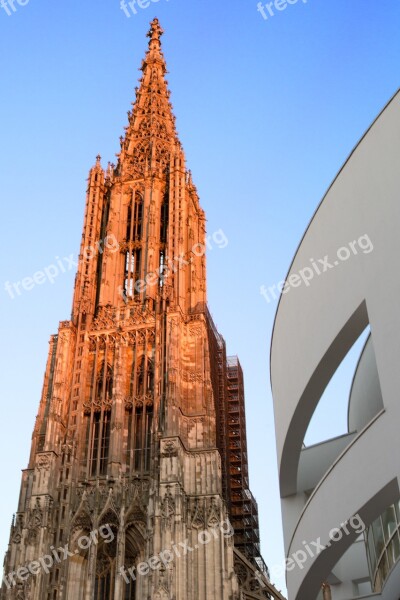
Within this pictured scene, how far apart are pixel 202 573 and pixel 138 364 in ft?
40.1

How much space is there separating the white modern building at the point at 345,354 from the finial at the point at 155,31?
54.8 metres

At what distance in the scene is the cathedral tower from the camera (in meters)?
34.0

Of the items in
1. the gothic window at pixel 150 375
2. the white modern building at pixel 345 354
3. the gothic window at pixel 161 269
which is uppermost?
the gothic window at pixel 161 269

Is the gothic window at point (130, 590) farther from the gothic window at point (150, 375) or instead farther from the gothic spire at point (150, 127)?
the gothic spire at point (150, 127)

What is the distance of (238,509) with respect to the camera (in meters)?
46.9

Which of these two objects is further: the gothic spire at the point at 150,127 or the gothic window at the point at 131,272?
the gothic spire at the point at 150,127

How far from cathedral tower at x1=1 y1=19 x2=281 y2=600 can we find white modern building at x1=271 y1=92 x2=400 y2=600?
15.8 metres

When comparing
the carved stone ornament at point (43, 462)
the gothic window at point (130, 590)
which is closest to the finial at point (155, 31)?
the carved stone ornament at point (43, 462)

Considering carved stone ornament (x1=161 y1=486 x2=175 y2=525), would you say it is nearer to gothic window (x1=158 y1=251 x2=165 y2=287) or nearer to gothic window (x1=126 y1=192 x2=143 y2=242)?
gothic window (x1=158 y1=251 x2=165 y2=287)

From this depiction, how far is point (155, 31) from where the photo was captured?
68250 mm

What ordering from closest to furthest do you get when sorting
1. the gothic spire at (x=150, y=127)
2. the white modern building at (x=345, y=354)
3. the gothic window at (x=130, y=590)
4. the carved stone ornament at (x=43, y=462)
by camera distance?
the white modern building at (x=345, y=354) < the gothic window at (x=130, y=590) < the carved stone ornament at (x=43, y=462) < the gothic spire at (x=150, y=127)

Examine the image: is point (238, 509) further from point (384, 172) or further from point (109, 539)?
point (384, 172)

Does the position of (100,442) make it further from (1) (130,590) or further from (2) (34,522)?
(1) (130,590)

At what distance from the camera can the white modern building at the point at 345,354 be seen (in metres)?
12.4
